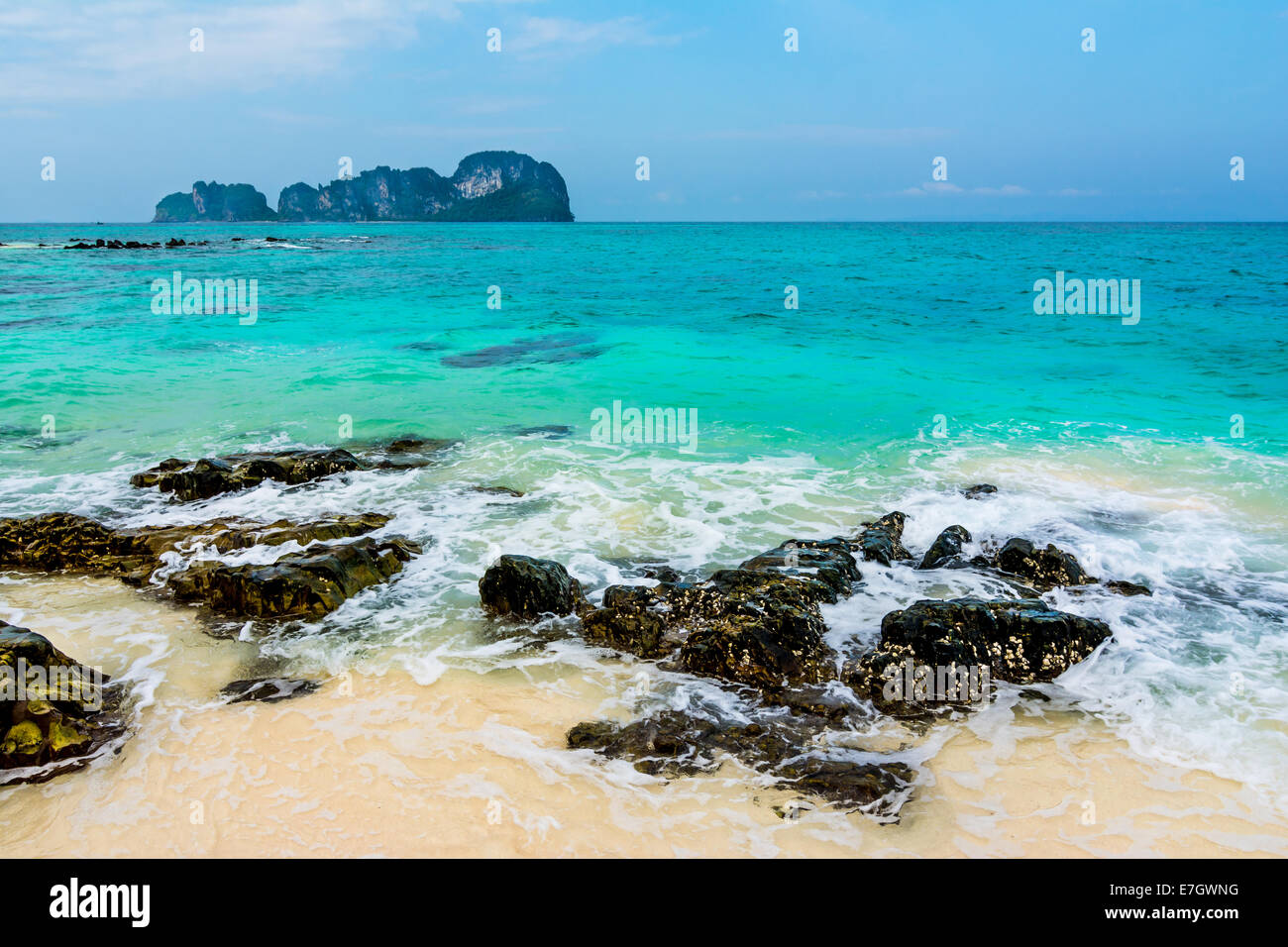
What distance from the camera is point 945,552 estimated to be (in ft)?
28.4

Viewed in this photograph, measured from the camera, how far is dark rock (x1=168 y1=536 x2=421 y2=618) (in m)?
7.38

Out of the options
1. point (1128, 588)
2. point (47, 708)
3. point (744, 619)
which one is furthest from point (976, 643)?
point (47, 708)

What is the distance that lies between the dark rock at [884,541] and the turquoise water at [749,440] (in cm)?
32

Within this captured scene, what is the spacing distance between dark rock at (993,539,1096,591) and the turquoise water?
30 cm

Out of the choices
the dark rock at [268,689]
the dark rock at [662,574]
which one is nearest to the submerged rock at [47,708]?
the dark rock at [268,689]

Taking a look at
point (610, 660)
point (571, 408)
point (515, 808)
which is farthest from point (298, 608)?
point (571, 408)

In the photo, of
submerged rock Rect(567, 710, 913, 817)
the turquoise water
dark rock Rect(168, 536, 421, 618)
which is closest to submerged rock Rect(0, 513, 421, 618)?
dark rock Rect(168, 536, 421, 618)

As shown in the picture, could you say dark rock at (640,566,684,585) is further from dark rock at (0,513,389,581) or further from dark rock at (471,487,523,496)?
dark rock at (0,513,389,581)

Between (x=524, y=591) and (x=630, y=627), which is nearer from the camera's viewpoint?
(x=630, y=627)

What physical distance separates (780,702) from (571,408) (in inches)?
437

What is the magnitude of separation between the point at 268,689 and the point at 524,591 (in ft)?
7.76

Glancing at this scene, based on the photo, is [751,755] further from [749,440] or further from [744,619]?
[749,440]

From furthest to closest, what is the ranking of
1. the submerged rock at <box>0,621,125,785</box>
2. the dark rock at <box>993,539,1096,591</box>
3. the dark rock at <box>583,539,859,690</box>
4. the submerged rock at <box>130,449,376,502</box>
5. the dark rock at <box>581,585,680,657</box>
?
the submerged rock at <box>130,449,376,502</box>
the dark rock at <box>993,539,1096,591</box>
the dark rock at <box>581,585,680,657</box>
the dark rock at <box>583,539,859,690</box>
the submerged rock at <box>0,621,125,785</box>
